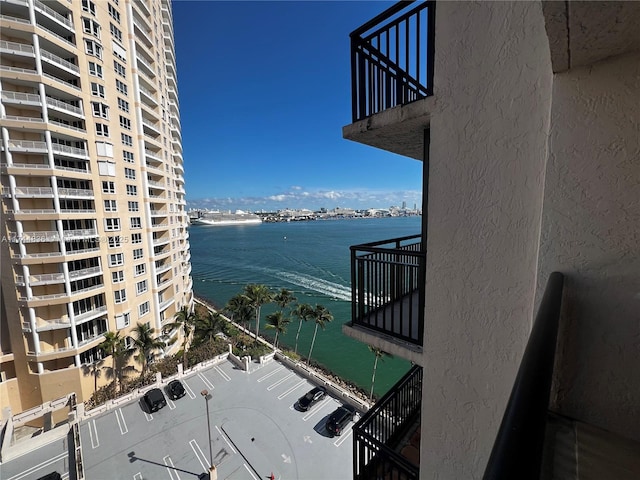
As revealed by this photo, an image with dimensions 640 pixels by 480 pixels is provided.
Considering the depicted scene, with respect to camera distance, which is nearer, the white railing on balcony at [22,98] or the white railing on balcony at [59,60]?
the white railing on balcony at [22,98]

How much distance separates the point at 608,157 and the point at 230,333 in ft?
120

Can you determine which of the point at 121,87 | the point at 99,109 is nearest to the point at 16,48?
the point at 99,109

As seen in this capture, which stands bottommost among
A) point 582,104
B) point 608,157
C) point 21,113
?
point 608,157

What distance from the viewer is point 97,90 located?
73.5 ft

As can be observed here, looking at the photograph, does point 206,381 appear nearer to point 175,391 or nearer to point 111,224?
point 175,391

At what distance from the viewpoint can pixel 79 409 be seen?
55.2 feet

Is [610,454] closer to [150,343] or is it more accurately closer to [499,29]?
[499,29]

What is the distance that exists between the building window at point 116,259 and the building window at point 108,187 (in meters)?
5.36

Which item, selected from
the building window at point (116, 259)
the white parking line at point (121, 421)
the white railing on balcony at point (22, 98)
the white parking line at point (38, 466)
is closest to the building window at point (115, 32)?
the white railing on balcony at point (22, 98)

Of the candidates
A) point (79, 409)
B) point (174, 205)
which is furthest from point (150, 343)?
point (174, 205)

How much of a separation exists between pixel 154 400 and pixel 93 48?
26810 mm

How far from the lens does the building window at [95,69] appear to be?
21.9 metres

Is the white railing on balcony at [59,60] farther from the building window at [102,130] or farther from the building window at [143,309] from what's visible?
the building window at [143,309]

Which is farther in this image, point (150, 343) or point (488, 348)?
point (150, 343)
